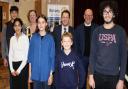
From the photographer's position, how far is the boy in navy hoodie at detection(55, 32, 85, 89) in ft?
10.7

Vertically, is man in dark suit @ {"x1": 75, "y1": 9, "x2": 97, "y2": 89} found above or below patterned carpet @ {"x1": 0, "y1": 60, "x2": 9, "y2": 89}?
above

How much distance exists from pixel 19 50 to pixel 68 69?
950 millimetres

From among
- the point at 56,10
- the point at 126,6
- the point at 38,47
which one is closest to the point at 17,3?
the point at 56,10

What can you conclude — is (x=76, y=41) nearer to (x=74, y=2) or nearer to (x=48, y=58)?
(x=48, y=58)

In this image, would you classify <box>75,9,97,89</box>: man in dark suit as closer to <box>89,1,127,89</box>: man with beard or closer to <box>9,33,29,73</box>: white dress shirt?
Result: <box>9,33,29,73</box>: white dress shirt

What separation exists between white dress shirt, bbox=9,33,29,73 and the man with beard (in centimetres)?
133

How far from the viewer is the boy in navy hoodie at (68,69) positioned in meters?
3.25

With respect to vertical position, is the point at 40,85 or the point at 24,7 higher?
the point at 24,7

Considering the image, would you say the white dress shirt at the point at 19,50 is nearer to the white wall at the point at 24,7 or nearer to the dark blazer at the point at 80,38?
the dark blazer at the point at 80,38

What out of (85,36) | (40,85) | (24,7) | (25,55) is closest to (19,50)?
(25,55)

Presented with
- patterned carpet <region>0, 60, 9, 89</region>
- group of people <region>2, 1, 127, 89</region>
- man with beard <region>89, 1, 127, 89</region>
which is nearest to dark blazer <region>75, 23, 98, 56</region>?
group of people <region>2, 1, 127, 89</region>

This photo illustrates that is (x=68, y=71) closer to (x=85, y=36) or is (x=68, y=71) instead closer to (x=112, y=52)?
(x=112, y=52)

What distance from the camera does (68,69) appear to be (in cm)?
324

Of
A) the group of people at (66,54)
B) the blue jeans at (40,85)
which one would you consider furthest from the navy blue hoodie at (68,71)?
the blue jeans at (40,85)
